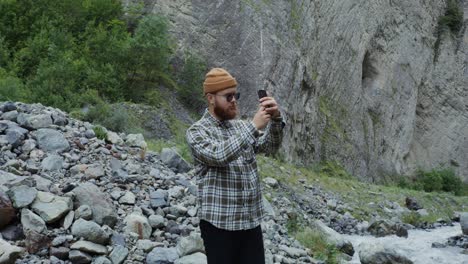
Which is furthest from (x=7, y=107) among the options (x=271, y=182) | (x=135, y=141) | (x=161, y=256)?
(x=271, y=182)

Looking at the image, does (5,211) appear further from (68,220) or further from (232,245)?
(232,245)

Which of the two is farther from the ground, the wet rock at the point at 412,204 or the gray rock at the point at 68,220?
the gray rock at the point at 68,220

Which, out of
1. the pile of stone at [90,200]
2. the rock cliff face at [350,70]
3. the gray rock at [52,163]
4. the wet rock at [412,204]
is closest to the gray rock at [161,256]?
the pile of stone at [90,200]

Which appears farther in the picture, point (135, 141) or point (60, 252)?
point (135, 141)

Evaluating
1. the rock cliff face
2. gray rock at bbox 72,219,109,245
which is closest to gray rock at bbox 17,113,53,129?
gray rock at bbox 72,219,109,245

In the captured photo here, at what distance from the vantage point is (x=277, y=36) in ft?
85.3

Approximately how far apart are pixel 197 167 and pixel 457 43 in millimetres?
44391

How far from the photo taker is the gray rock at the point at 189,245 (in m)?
6.36

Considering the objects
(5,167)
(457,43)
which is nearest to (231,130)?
(5,167)

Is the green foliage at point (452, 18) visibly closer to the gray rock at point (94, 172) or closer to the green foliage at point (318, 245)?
the green foliage at point (318, 245)

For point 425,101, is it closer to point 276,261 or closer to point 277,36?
point 277,36

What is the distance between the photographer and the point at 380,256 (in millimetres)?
9586

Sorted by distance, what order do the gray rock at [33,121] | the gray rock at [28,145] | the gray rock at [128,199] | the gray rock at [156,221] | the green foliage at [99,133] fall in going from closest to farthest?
the gray rock at [156,221], the gray rock at [128,199], the gray rock at [28,145], the gray rock at [33,121], the green foliage at [99,133]

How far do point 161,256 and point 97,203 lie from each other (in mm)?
1169
